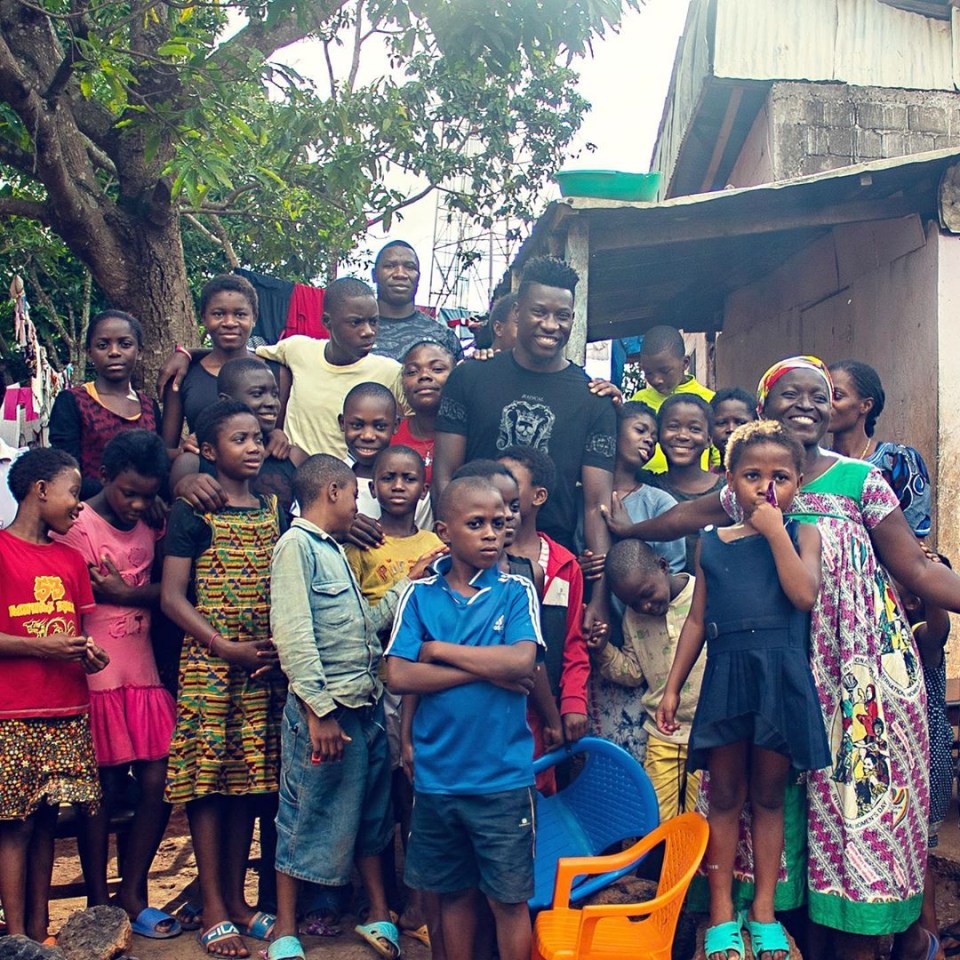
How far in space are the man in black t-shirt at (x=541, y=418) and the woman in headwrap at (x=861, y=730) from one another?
3.15 feet

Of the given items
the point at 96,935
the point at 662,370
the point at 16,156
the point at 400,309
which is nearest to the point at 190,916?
the point at 96,935

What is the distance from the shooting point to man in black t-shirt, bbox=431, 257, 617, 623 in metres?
4.03

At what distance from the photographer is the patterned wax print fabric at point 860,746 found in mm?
3133

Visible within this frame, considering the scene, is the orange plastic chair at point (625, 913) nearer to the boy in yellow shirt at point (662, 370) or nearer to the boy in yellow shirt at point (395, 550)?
the boy in yellow shirt at point (395, 550)

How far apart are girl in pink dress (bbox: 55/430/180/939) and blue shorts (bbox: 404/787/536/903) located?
1124 mm

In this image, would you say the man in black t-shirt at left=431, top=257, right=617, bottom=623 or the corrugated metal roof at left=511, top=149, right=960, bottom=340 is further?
the corrugated metal roof at left=511, top=149, right=960, bottom=340

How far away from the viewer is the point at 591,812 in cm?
366

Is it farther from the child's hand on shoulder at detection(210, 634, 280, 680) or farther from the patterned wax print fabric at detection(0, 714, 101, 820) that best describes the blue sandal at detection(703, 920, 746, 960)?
the patterned wax print fabric at detection(0, 714, 101, 820)

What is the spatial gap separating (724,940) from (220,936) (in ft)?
5.32

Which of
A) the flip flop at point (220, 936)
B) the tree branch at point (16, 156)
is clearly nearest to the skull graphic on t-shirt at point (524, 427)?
the flip flop at point (220, 936)

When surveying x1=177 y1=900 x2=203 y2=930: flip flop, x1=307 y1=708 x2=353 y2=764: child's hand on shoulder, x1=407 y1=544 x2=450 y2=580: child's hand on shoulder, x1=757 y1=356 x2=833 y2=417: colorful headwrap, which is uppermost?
x1=757 y1=356 x2=833 y2=417: colorful headwrap

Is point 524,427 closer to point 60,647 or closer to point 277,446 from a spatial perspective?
point 277,446

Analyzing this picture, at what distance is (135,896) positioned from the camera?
3689mm

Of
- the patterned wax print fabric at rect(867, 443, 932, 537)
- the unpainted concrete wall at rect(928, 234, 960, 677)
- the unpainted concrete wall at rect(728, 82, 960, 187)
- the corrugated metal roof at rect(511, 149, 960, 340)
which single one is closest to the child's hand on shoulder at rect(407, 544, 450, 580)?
the patterned wax print fabric at rect(867, 443, 932, 537)
